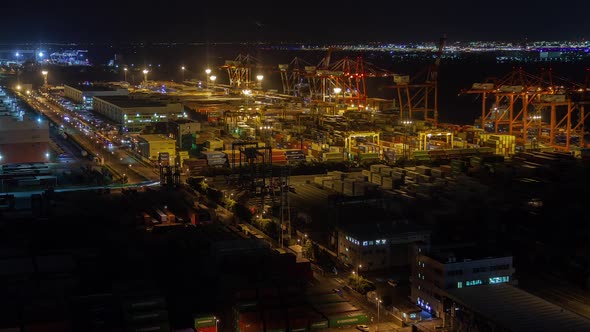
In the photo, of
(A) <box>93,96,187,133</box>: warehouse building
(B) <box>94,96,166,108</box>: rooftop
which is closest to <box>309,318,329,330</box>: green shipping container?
(A) <box>93,96,187,133</box>: warehouse building

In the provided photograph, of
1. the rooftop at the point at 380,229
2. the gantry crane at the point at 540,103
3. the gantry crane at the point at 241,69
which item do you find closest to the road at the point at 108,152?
the rooftop at the point at 380,229

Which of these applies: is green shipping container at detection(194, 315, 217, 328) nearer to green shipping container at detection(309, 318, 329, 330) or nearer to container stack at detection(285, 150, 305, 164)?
green shipping container at detection(309, 318, 329, 330)

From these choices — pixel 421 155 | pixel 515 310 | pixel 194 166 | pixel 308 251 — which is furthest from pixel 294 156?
pixel 515 310

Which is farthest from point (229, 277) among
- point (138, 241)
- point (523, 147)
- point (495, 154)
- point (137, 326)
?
point (523, 147)

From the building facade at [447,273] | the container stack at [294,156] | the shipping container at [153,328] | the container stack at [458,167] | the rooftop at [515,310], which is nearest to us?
the rooftop at [515,310]

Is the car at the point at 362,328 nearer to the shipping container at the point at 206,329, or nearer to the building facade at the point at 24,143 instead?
the shipping container at the point at 206,329
